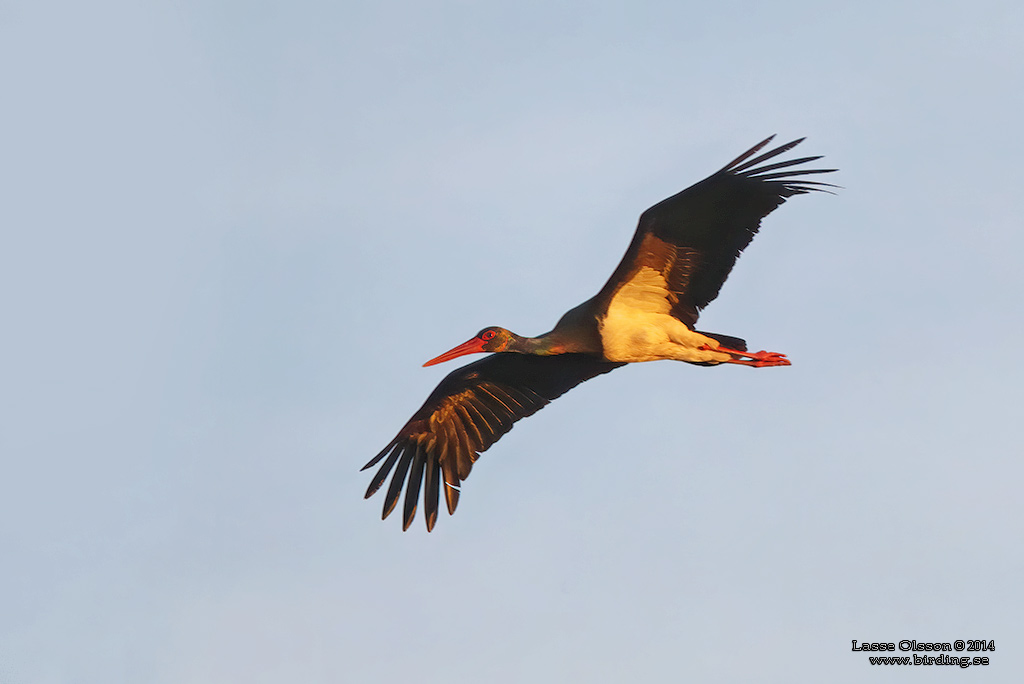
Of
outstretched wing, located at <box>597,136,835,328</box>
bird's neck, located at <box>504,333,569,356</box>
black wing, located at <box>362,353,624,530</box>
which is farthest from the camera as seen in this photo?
black wing, located at <box>362,353,624,530</box>

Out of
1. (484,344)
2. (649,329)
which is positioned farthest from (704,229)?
(484,344)

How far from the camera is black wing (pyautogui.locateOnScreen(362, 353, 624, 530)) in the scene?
15.1 metres

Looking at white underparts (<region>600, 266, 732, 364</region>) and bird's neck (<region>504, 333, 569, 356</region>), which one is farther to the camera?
bird's neck (<region>504, 333, 569, 356</region>)

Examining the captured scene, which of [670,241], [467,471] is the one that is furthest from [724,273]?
[467,471]

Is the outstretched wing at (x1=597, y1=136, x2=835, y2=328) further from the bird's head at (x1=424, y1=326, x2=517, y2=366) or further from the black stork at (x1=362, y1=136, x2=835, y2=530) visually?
the bird's head at (x1=424, y1=326, x2=517, y2=366)

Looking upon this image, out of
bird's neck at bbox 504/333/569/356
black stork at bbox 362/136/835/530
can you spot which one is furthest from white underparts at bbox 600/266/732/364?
bird's neck at bbox 504/333/569/356

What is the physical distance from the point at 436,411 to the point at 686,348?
10.2 ft

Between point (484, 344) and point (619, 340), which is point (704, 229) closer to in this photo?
point (619, 340)

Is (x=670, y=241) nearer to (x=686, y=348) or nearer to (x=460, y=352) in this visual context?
(x=686, y=348)

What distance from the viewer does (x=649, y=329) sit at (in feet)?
45.9

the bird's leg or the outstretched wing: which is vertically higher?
the outstretched wing

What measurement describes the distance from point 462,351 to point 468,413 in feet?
3.20

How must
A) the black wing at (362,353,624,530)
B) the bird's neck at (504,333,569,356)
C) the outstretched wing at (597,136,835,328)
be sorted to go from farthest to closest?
the black wing at (362,353,624,530) → the bird's neck at (504,333,569,356) → the outstretched wing at (597,136,835,328)

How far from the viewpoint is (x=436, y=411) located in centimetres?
1548
